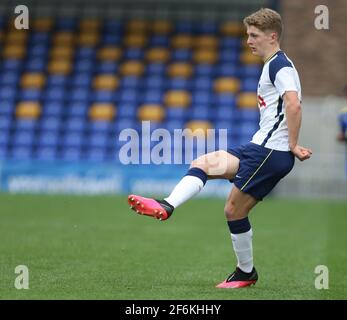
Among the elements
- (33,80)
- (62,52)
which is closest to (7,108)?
(33,80)

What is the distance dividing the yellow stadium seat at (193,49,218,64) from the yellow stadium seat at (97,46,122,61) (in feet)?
6.85

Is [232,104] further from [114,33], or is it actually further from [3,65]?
[3,65]

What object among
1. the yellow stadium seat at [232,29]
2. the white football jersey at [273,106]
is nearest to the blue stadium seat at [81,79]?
the yellow stadium seat at [232,29]

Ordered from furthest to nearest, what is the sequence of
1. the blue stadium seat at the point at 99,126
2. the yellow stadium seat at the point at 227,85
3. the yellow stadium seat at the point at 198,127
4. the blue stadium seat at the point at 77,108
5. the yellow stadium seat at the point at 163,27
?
the yellow stadium seat at the point at 163,27, the yellow stadium seat at the point at 227,85, the blue stadium seat at the point at 77,108, the blue stadium seat at the point at 99,126, the yellow stadium seat at the point at 198,127

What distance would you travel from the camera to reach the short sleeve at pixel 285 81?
727 centimetres

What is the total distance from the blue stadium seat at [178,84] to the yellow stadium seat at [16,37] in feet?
13.9

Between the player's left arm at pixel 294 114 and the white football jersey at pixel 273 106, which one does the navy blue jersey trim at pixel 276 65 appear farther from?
the player's left arm at pixel 294 114

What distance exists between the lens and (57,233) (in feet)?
40.0

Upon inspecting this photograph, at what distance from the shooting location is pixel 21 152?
75.5 feet

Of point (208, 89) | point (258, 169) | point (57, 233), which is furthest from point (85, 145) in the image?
point (258, 169)

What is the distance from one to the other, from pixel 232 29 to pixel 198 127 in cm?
359

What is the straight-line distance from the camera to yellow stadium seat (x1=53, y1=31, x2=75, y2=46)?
25453 mm

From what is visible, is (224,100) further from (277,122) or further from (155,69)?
(277,122)
